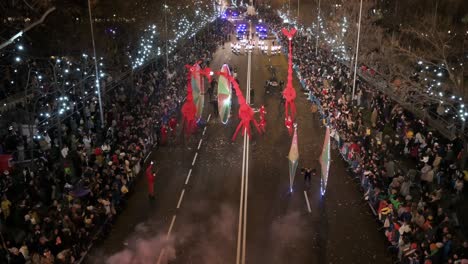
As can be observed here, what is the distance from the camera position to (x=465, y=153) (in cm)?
1947

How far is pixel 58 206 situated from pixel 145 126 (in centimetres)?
1010

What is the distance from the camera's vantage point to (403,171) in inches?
806

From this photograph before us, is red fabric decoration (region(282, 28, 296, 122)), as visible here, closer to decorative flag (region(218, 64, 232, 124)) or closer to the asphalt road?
decorative flag (region(218, 64, 232, 124))

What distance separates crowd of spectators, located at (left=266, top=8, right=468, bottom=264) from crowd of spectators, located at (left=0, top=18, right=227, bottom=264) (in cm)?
996

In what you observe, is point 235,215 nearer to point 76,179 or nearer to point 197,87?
point 76,179

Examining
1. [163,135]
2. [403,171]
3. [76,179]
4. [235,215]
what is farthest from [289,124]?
[76,179]

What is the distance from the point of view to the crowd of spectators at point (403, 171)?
13766 millimetres

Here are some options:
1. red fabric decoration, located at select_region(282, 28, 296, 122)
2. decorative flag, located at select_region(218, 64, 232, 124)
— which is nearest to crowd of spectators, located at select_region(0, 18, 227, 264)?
decorative flag, located at select_region(218, 64, 232, 124)

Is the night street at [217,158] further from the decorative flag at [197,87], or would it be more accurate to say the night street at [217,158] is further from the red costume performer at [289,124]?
the red costume performer at [289,124]

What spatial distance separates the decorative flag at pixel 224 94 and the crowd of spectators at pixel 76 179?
3.57 m

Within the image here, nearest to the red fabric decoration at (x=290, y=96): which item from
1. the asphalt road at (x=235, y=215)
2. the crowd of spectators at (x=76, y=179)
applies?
the asphalt road at (x=235, y=215)

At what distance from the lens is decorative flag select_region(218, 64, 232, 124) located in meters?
25.7

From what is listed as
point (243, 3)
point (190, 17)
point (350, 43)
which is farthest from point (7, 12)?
point (243, 3)

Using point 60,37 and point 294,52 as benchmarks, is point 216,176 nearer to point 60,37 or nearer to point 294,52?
point 60,37
